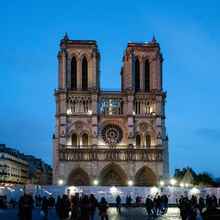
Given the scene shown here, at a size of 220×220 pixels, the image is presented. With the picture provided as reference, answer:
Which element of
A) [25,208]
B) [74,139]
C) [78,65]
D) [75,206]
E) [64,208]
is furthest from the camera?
[78,65]

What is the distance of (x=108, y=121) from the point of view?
91.6 metres

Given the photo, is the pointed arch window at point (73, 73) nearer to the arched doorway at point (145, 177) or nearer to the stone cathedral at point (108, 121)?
the stone cathedral at point (108, 121)

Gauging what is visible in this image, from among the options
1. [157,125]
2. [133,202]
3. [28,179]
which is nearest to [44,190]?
[133,202]

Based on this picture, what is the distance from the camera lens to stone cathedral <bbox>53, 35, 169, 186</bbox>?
291 ft

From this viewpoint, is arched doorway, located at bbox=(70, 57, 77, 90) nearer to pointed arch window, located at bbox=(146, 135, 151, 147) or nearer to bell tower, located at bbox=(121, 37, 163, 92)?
bell tower, located at bbox=(121, 37, 163, 92)

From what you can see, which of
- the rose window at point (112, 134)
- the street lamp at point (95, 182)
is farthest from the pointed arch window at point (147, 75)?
the street lamp at point (95, 182)

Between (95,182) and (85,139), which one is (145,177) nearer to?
(95,182)

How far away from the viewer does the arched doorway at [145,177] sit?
293ft

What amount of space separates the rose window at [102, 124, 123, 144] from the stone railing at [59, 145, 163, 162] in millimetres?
2104

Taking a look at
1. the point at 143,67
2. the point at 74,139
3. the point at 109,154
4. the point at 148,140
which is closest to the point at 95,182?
the point at 109,154

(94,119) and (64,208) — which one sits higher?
(94,119)

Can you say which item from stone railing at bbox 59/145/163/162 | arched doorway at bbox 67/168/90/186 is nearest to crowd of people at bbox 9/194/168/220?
stone railing at bbox 59/145/163/162

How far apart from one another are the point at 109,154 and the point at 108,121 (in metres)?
5.37

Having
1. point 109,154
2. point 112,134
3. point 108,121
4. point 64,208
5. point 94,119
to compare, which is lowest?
point 64,208
